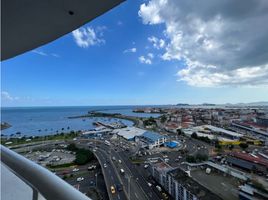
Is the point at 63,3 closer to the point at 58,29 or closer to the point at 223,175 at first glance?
the point at 58,29

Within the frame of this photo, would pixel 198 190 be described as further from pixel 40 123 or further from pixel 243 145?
pixel 40 123

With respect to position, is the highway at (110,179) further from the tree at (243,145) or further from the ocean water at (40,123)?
the tree at (243,145)

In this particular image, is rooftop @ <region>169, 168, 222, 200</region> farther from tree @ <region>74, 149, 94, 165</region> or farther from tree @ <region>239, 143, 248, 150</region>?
tree @ <region>239, 143, 248, 150</region>

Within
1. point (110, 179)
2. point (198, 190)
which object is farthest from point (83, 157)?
point (198, 190)

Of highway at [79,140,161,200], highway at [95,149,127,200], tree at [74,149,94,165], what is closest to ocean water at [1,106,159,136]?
→ tree at [74,149,94,165]

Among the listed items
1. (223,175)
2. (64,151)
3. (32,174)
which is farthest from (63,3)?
(64,151)
